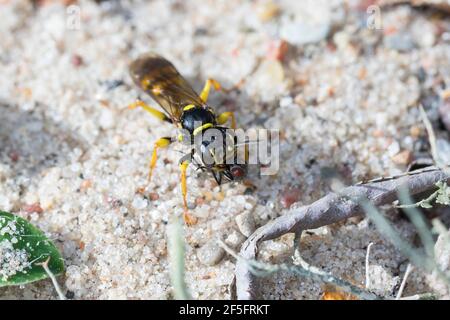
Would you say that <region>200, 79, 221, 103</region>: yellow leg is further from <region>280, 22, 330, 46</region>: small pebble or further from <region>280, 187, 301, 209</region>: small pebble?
<region>280, 187, 301, 209</region>: small pebble

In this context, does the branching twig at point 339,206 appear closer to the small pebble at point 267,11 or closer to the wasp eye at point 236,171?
the wasp eye at point 236,171

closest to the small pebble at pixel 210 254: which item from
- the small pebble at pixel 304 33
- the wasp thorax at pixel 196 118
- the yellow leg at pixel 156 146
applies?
the yellow leg at pixel 156 146

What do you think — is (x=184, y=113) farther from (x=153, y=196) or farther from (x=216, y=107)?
(x=153, y=196)

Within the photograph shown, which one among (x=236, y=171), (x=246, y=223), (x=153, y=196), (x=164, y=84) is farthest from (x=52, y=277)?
(x=164, y=84)

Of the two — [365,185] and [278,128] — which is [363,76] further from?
[365,185]
